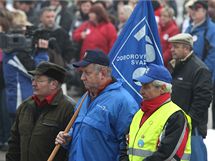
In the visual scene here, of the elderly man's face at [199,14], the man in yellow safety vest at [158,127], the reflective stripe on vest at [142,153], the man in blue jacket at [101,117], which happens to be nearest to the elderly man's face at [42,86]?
the man in blue jacket at [101,117]

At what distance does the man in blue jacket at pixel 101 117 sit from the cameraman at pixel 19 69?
3722mm

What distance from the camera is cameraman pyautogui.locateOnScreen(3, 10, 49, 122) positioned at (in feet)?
32.4

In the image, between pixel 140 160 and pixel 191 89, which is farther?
pixel 191 89

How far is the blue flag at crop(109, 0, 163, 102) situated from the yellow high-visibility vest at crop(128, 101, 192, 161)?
5.12ft

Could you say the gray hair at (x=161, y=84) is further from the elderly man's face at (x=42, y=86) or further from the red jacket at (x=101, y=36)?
the red jacket at (x=101, y=36)

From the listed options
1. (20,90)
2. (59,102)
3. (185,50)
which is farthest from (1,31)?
(59,102)

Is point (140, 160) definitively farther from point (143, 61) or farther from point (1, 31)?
point (1, 31)

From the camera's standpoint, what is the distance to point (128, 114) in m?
6.03

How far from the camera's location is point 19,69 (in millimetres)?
9867

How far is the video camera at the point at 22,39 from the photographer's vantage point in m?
9.81

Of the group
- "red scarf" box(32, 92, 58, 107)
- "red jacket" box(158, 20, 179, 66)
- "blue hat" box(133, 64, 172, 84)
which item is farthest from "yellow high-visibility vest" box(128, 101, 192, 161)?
"red jacket" box(158, 20, 179, 66)

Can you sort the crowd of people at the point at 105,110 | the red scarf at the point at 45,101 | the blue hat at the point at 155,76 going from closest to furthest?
the crowd of people at the point at 105,110 → the blue hat at the point at 155,76 → the red scarf at the point at 45,101

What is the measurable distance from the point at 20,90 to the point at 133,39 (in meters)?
3.00

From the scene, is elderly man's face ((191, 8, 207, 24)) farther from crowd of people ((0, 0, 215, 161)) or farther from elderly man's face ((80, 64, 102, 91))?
elderly man's face ((80, 64, 102, 91))
